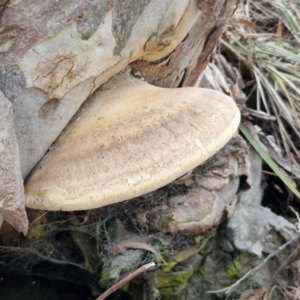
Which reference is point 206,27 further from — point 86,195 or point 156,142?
point 86,195

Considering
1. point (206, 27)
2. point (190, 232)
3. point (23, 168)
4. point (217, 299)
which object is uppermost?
point (206, 27)

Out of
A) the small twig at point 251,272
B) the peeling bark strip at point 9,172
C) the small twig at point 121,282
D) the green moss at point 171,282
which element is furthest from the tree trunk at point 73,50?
the small twig at point 251,272

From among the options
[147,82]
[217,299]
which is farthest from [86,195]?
[217,299]

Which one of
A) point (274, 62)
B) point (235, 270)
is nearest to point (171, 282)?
point (235, 270)

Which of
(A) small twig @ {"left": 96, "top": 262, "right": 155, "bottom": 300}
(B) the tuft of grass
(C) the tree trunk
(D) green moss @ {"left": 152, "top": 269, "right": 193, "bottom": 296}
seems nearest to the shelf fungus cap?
(C) the tree trunk

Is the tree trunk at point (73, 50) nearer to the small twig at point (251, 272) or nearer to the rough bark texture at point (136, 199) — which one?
the rough bark texture at point (136, 199)

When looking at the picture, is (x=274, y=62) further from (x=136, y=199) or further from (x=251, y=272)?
(x=136, y=199)
